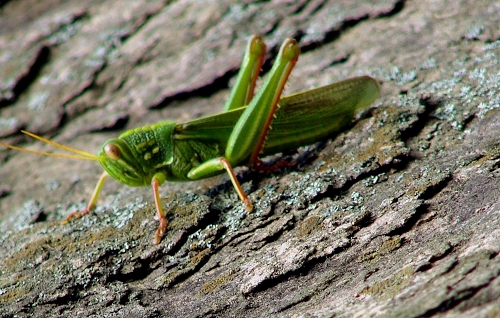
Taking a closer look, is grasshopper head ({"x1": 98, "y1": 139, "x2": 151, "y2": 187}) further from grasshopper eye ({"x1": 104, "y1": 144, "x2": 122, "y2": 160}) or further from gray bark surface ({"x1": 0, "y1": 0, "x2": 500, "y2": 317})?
gray bark surface ({"x1": 0, "y1": 0, "x2": 500, "y2": 317})

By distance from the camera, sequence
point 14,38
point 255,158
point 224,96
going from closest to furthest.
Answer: point 255,158
point 224,96
point 14,38

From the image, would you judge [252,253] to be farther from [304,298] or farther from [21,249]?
[21,249]

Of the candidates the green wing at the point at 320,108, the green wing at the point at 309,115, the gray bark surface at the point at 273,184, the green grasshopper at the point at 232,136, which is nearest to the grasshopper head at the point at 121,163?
the green grasshopper at the point at 232,136

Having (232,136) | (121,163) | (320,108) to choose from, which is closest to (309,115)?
(320,108)

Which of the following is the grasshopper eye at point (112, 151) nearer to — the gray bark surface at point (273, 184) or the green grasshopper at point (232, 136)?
the green grasshopper at point (232, 136)

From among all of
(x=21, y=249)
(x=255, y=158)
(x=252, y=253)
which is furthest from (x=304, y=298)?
(x=21, y=249)

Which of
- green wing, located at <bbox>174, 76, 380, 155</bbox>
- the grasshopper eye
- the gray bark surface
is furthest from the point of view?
green wing, located at <bbox>174, 76, 380, 155</bbox>

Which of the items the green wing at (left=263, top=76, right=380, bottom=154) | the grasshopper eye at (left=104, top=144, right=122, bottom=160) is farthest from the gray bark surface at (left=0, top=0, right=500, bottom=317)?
the grasshopper eye at (left=104, top=144, right=122, bottom=160)
